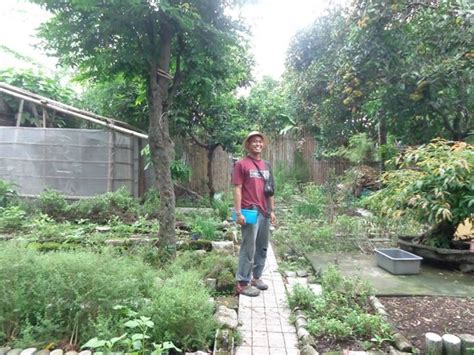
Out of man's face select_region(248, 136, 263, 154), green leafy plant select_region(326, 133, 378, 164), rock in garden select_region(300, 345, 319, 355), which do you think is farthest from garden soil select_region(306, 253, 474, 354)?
green leafy plant select_region(326, 133, 378, 164)

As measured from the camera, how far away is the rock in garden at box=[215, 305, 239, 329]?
2.91 meters

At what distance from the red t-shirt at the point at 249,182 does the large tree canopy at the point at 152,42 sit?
3.50 ft

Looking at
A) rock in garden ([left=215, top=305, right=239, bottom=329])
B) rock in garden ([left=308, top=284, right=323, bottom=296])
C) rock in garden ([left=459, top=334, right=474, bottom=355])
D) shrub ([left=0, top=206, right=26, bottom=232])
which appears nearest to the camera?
rock in garden ([left=459, top=334, right=474, bottom=355])

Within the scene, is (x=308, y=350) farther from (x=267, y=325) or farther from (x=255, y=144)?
(x=255, y=144)

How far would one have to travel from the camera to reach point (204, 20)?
4.21 meters

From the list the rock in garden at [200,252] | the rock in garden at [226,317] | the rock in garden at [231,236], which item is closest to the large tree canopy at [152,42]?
the rock in garden at [200,252]

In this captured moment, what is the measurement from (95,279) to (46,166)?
244 inches

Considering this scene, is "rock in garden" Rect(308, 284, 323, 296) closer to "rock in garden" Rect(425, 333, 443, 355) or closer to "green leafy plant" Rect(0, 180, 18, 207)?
"rock in garden" Rect(425, 333, 443, 355)

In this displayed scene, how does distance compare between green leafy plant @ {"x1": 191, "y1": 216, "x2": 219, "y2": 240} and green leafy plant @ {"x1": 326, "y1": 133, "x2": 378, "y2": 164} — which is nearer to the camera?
green leafy plant @ {"x1": 191, "y1": 216, "x2": 219, "y2": 240}

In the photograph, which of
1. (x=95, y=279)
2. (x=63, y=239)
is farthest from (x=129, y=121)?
(x=95, y=279)

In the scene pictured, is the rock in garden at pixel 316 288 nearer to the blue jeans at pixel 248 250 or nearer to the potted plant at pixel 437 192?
the blue jeans at pixel 248 250

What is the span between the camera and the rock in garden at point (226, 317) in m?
2.91

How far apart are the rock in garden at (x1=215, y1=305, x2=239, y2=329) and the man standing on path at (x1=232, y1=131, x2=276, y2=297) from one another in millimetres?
517

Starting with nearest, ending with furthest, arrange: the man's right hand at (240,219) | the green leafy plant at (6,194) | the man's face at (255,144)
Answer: the man's right hand at (240,219) → the man's face at (255,144) → the green leafy plant at (6,194)
